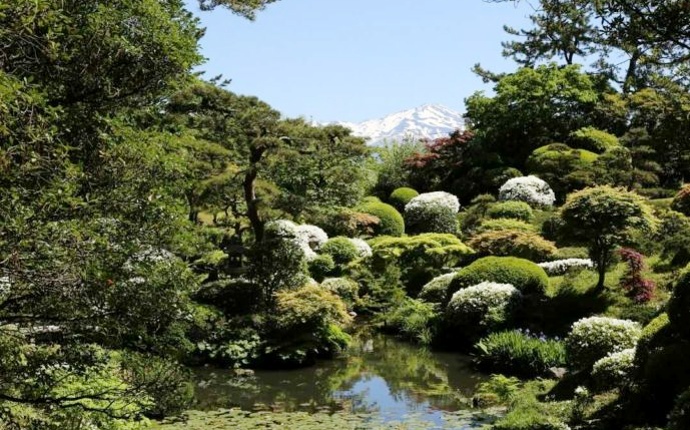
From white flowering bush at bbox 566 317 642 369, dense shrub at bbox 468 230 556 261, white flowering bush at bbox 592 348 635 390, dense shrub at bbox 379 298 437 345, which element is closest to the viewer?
white flowering bush at bbox 592 348 635 390

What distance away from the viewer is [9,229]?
3.11 metres

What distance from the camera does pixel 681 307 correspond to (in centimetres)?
613

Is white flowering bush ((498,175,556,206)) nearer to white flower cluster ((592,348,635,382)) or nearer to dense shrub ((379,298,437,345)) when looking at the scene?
dense shrub ((379,298,437,345))

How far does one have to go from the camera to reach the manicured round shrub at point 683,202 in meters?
15.6

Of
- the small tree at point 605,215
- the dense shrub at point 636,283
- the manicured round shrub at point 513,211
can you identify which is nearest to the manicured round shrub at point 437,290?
the small tree at point 605,215

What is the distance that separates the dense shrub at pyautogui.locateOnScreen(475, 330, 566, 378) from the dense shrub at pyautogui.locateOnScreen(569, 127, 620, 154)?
13.2 m

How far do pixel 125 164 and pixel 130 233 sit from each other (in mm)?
480

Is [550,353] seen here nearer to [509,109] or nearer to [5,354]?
[5,354]

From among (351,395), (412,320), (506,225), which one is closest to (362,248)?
(506,225)

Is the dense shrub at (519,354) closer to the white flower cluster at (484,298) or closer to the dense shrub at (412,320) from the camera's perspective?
the white flower cluster at (484,298)

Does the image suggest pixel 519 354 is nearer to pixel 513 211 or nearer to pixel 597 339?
pixel 597 339

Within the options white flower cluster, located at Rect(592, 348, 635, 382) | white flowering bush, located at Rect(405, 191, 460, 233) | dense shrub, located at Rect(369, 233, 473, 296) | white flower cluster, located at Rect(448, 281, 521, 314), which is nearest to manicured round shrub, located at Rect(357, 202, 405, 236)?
white flowering bush, located at Rect(405, 191, 460, 233)

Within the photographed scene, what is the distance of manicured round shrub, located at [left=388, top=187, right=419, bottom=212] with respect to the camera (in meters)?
24.6

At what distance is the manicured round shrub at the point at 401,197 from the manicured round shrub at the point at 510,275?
11.6 meters
